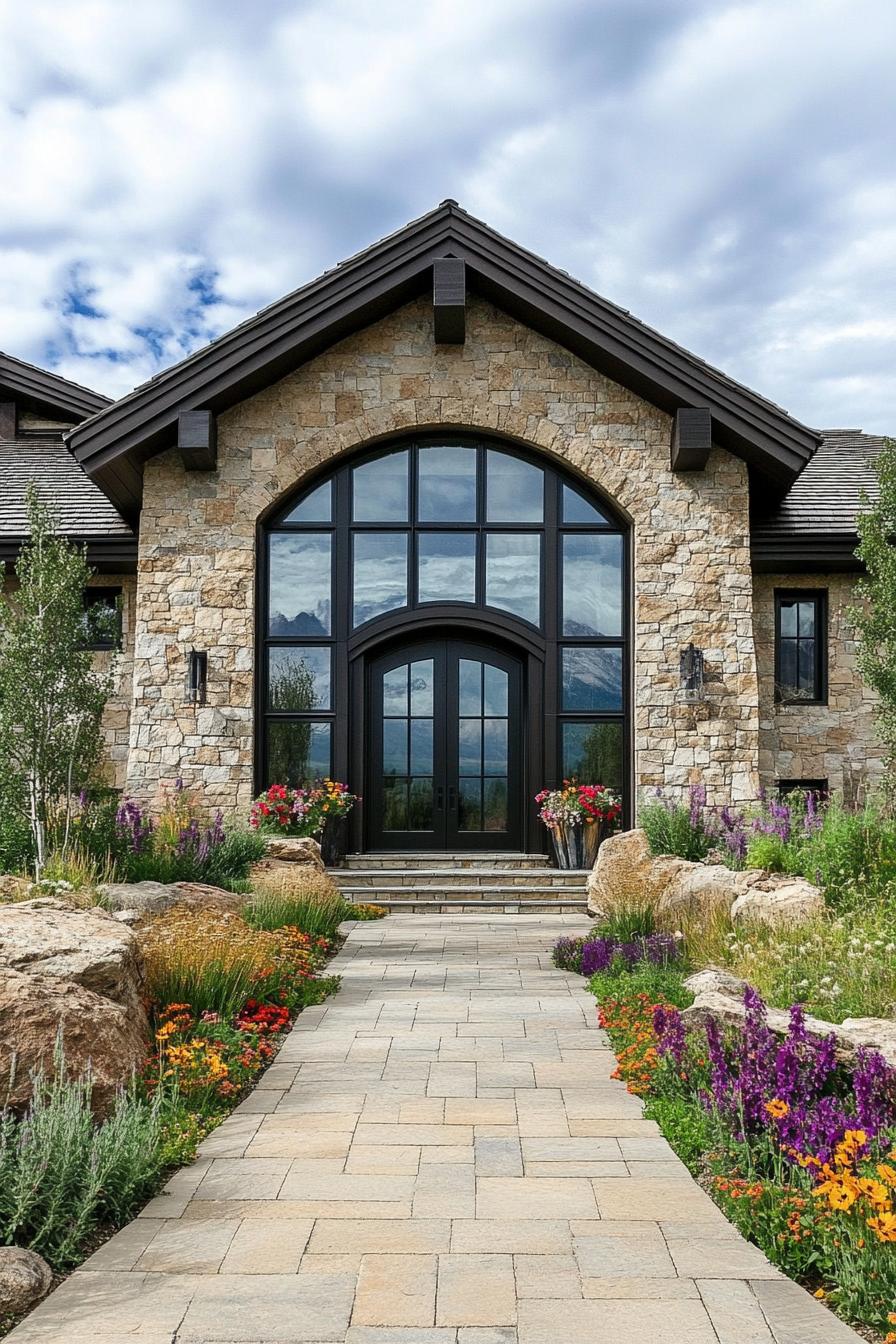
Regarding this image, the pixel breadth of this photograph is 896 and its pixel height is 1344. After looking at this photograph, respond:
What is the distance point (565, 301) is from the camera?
12.3 m

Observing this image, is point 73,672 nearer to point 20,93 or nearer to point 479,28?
point 20,93

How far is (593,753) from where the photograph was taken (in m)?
13.0

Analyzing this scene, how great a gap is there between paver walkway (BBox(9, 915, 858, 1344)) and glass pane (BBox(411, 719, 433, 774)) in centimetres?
719

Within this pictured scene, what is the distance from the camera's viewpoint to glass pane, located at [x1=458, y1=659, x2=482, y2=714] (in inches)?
524

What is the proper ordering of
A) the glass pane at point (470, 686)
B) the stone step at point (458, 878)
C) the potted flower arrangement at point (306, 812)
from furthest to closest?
the glass pane at point (470, 686), the potted flower arrangement at point (306, 812), the stone step at point (458, 878)

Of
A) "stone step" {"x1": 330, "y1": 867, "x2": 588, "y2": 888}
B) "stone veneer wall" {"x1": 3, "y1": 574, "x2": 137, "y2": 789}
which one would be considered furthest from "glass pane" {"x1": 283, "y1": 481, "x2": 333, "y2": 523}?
"stone step" {"x1": 330, "y1": 867, "x2": 588, "y2": 888}

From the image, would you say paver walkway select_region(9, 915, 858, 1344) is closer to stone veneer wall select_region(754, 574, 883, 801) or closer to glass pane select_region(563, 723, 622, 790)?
glass pane select_region(563, 723, 622, 790)

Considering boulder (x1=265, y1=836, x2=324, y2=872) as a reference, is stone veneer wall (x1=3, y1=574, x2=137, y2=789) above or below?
above

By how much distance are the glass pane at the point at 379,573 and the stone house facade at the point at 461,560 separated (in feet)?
0.09

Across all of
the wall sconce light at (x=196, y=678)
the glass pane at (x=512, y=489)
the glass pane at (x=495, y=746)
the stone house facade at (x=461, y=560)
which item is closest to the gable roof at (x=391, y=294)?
the stone house facade at (x=461, y=560)

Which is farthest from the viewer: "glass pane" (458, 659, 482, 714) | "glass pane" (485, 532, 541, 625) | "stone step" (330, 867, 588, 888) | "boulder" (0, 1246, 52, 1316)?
"glass pane" (458, 659, 482, 714)

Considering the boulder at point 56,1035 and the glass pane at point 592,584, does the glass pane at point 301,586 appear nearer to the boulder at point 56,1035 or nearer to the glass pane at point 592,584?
the glass pane at point 592,584

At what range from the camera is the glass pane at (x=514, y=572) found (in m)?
13.2

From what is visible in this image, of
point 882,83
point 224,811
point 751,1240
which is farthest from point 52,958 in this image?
point 882,83
